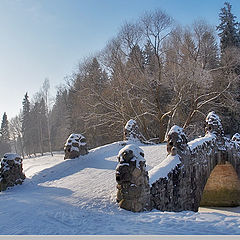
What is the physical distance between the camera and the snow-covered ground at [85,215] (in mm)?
4914

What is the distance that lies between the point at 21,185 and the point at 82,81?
16826 mm

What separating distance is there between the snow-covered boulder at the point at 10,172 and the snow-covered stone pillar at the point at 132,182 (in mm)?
5032

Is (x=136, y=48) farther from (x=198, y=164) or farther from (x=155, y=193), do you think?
(x=155, y=193)

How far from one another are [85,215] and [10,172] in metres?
5.28

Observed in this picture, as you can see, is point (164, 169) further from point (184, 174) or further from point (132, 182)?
point (132, 182)

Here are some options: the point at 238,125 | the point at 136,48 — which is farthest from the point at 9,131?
the point at 238,125

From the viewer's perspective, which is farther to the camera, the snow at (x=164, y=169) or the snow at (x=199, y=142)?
the snow at (x=199, y=142)

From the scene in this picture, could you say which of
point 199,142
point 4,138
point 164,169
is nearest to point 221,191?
point 199,142

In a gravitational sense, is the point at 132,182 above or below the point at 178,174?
above

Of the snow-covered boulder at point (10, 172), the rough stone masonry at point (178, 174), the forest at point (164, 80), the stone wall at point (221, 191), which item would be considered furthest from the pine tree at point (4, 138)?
the rough stone masonry at point (178, 174)

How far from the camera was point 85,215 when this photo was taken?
20.3 feet

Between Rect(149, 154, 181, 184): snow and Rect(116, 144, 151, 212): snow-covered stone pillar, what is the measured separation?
56 cm

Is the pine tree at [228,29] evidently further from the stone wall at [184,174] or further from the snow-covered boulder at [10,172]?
the snow-covered boulder at [10,172]

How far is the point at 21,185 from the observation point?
10336mm
